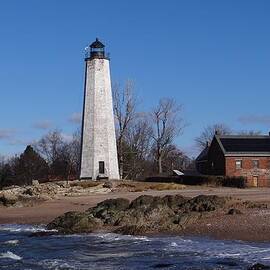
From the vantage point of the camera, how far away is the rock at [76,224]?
35.3 metres

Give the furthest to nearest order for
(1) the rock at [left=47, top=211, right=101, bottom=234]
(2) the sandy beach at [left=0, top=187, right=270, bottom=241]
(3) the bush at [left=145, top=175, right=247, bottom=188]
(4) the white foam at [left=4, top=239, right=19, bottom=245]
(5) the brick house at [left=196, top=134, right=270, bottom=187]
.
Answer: (5) the brick house at [left=196, top=134, right=270, bottom=187] → (3) the bush at [left=145, top=175, right=247, bottom=188] → (1) the rock at [left=47, top=211, right=101, bottom=234] → (4) the white foam at [left=4, top=239, right=19, bottom=245] → (2) the sandy beach at [left=0, top=187, right=270, bottom=241]

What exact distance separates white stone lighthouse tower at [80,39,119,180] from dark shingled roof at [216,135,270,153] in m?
14.9

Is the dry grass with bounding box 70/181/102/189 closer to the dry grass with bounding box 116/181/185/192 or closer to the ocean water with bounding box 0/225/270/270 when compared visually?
the dry grass with bounding box 116/181/185/192

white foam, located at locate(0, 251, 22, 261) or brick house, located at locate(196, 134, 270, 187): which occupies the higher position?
brick house, located at locate(196, 134, 270, 187)

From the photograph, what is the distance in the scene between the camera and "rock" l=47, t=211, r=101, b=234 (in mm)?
35344

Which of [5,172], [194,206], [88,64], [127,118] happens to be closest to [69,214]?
[194,206]

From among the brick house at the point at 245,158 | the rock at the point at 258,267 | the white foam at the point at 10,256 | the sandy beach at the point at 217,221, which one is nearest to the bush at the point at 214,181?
the brick house at the point at 245,158

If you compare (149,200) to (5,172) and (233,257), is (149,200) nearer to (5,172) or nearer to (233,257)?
(233,257)

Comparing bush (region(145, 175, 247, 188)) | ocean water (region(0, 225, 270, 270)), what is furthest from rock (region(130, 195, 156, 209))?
bush (region(145, 175, 247, 188))

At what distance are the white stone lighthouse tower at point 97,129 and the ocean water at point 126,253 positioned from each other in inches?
1489

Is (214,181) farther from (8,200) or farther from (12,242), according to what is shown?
(12,242)

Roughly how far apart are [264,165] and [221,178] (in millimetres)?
10285

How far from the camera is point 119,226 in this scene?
116ft

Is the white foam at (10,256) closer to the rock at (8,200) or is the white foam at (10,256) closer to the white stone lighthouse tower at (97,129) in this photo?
the rock at (8,200)
